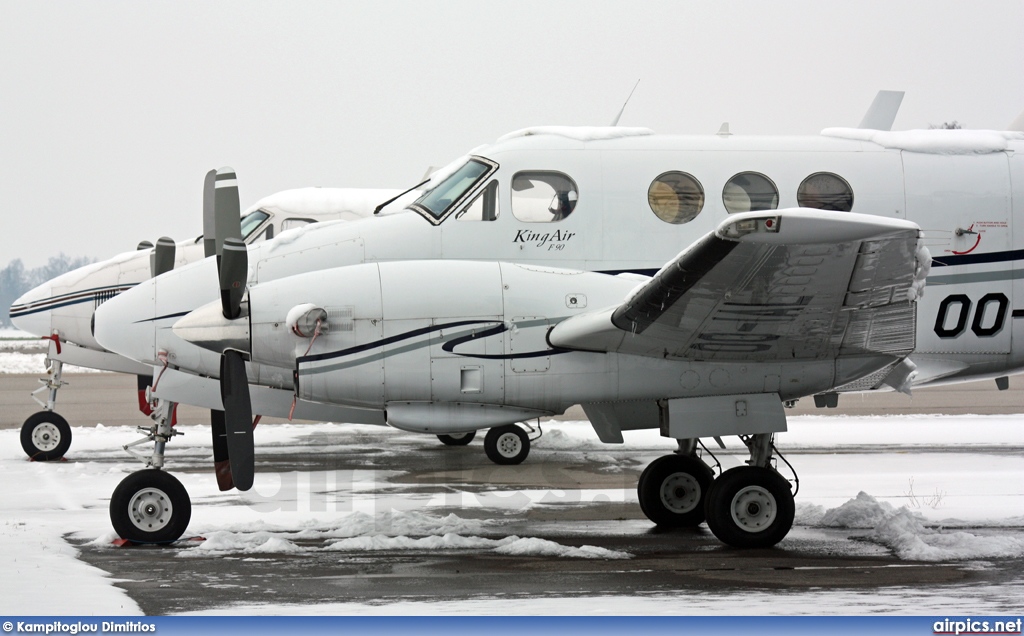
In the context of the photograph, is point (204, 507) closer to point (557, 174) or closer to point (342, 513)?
point (342, 513)

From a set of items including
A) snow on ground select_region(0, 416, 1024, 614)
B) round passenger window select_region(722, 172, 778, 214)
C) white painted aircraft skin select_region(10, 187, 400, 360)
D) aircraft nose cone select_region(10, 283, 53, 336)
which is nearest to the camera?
Result: snow on ground select_region(0, 416, 1024, 614)

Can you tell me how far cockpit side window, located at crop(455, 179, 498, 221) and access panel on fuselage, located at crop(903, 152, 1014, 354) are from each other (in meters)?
3.47

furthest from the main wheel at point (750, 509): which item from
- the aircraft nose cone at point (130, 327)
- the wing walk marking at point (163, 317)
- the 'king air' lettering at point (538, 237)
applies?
the aircraft nose cone at point (130, 327)

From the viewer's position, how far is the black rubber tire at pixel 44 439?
505 inches

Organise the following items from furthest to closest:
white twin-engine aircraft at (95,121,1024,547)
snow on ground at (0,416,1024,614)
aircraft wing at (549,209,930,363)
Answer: white twin-engine aircraft at (95,121,1024,547) < snow on ground at (0,416,1024,614) < aircraft wing at (549,209,930,363)

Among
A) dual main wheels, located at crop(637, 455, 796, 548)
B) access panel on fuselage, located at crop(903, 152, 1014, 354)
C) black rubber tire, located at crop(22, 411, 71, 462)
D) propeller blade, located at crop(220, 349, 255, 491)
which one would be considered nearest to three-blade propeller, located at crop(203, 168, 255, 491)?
propeller blade, located at crop(220, 349, 255, 491)

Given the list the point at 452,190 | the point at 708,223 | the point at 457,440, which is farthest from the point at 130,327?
the point at 457,440

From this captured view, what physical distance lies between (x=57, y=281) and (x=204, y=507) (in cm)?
478

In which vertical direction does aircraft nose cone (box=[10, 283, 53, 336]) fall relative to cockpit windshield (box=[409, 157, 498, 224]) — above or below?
below

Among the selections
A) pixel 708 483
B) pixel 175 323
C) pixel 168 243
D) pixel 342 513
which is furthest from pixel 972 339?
pixel 168 243

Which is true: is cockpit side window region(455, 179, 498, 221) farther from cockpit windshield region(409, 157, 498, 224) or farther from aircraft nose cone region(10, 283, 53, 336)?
aircraft nose cone region(10, 283, 53, 336)

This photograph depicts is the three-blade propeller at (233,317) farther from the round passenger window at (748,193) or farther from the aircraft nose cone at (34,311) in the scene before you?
the aircraft nose cone at (34,311)
